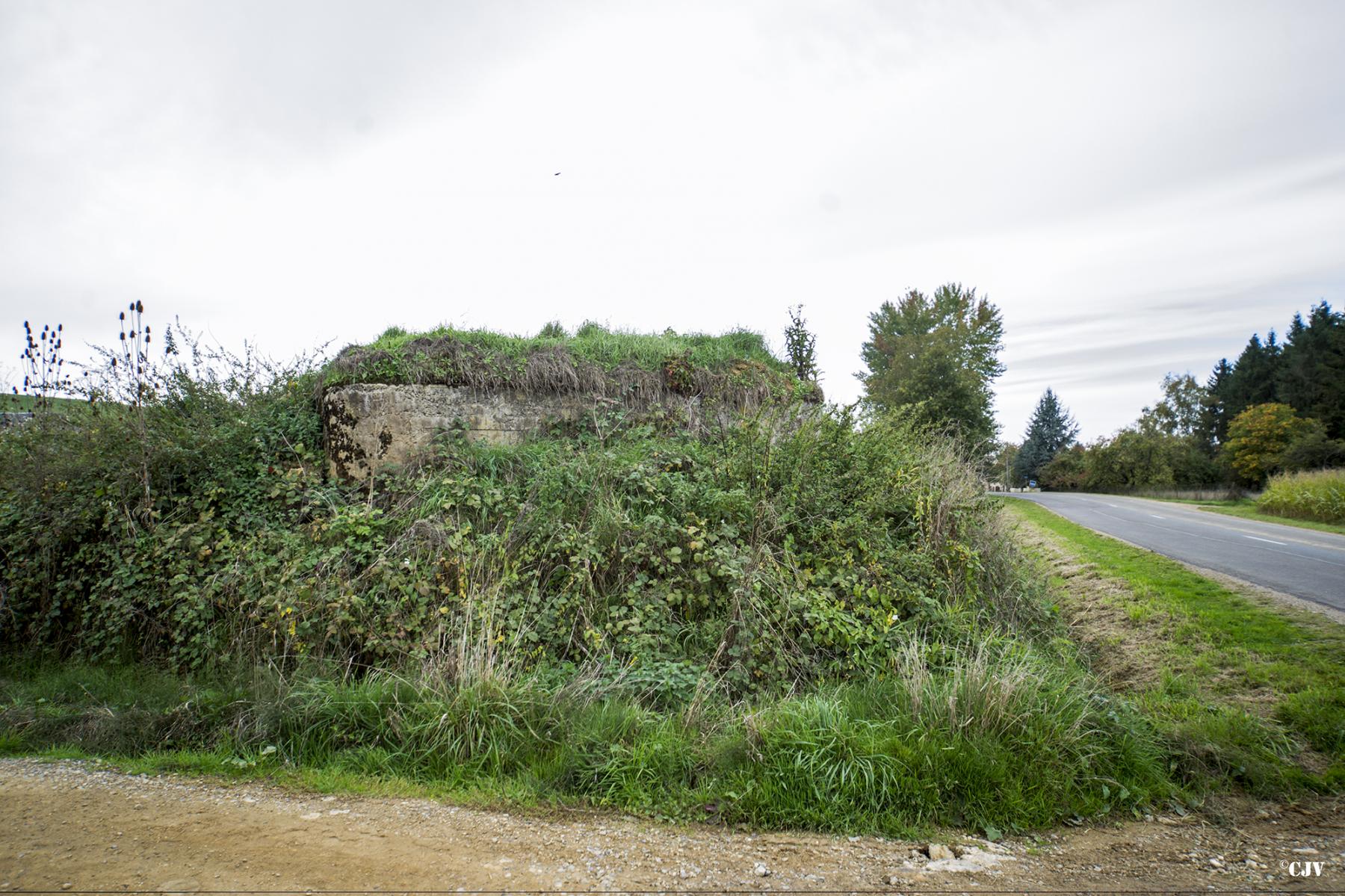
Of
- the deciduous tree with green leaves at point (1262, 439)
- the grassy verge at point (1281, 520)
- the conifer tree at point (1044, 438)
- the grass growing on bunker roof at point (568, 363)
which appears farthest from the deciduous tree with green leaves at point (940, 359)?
the conifer tree at point (1044, 438)

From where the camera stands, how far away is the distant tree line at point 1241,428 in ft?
108

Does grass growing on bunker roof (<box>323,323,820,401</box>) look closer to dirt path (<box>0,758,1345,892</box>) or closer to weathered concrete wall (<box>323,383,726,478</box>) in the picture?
weathered concrete wall (<box>323,383,726,478</box>)

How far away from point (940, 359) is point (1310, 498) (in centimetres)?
1141

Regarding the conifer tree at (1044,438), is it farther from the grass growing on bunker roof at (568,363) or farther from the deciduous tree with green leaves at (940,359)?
the grass growing on bunker roof at (568,363)

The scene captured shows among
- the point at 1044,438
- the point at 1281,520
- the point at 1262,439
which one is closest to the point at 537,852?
the point at 1281,520

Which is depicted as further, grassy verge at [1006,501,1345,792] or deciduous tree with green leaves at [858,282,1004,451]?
deciduous tree with green leaves at [858,282,1004,451]

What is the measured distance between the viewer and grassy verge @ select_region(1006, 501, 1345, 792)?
382cm

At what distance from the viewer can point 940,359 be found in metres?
24.9

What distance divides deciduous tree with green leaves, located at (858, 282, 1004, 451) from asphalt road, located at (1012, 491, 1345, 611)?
11.4 feet

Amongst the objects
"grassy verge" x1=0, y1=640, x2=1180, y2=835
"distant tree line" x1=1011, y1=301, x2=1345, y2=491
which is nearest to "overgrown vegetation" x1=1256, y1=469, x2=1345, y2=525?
"distant tree line" x1=1011, y1=301, x2=1345, y2=491

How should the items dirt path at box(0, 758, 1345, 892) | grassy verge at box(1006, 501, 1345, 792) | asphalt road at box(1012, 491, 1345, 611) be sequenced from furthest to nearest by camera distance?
asphalt road at box(1012, 491, 1345, 611), grassy verge at box(1006, 501, 1345, 792), dirt path at box(0, 758, 1345, 892)

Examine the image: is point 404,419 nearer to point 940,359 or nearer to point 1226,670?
point 1226,670

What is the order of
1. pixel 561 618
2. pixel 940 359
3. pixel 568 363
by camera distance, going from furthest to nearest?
1. pixel 940 359
2. pixel 568 363
3. pixel 561 618

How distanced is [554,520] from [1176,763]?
4.92m
